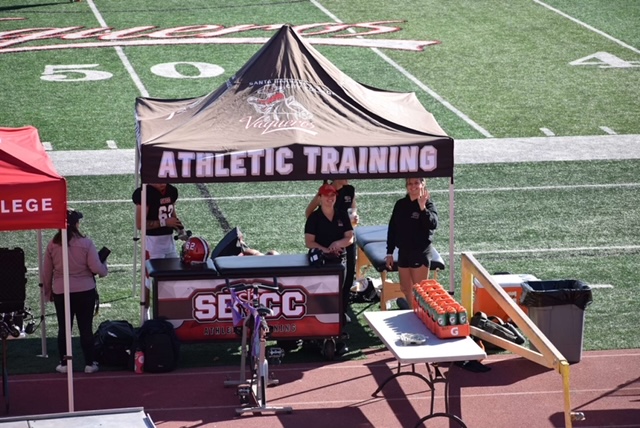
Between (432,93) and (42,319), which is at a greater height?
(42,319)

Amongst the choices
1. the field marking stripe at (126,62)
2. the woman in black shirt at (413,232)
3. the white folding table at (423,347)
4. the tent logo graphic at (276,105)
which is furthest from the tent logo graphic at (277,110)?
the field marking stripe at (126,62)

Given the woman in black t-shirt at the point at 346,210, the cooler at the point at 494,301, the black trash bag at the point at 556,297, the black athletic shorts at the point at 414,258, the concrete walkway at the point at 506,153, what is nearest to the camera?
the black trash bag at the point at 556,297

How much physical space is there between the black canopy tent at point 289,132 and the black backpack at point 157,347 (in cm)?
130

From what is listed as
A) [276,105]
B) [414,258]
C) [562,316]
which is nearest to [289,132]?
[276,105]

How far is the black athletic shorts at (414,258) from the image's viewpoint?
12.3 m

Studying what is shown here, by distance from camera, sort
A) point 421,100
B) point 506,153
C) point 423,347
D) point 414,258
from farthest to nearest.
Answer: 1. point 421,100
2. point 506,153
3. point 414,258
4. point 423,347

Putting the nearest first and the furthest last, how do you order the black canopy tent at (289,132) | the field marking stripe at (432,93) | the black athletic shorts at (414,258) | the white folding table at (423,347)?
the white folding table at (423,347)
the black canopy tent at (289,132)
the black athletic shorts at (414,258)
the field marking stripe at (432,93)

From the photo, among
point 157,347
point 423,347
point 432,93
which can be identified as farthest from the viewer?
point 432,93

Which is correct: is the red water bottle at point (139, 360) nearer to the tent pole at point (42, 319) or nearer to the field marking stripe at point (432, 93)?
the tent pole at point (42, 319)

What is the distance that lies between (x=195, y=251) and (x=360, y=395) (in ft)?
7.39

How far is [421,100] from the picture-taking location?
23.5 metres

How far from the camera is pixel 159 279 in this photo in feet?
38.7

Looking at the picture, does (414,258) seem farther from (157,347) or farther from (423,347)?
(157,347)

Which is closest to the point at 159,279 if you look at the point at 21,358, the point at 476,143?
the point at 21,358
